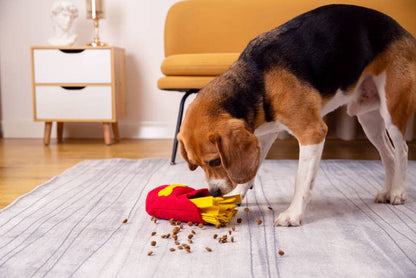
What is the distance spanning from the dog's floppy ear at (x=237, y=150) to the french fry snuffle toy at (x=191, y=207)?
0.21 m

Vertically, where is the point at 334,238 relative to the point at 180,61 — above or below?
below

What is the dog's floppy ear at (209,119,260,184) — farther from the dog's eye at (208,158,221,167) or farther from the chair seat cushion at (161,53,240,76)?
the chair seat cushion at (161,53,240,76)

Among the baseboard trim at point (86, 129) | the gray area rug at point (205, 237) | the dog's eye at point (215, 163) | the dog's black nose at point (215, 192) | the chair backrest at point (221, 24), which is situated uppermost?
the chair backrest at point (221, 24)

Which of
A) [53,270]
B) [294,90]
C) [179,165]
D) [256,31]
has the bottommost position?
[179,165]

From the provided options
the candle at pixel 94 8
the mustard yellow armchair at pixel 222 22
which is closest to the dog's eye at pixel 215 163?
the mustard yellow armchair at pixel 222 22

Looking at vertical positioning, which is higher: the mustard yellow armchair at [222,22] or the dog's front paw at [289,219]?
the mustard yellow armchair at [222,22]

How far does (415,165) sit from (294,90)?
1.74m

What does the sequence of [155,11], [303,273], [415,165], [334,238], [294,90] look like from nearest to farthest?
1. [303,273]
2. [334,238]
3. [294,90]
4. [415,165]
5. [155,11]

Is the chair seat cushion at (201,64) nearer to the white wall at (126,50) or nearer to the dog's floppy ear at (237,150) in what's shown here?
the white wall at (126,50)

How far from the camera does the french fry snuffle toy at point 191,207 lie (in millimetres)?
1784

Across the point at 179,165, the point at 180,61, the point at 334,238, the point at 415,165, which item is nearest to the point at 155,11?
the point at 180,61

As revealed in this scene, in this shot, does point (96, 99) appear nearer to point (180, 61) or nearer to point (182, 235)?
point (180, 61)

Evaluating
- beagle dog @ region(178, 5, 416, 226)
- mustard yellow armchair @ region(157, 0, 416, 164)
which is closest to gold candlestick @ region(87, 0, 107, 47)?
mustard yellow armchair @ region(157, 0, 416, 164)

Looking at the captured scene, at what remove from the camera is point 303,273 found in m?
1.32
